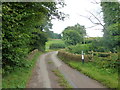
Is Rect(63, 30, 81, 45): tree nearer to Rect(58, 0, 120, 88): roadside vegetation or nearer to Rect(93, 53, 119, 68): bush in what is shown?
Rect(58, 0, 120, 88): roadside vegetation

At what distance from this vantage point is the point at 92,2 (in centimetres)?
1303

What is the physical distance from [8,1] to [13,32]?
1.73 m

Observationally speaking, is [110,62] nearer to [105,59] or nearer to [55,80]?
[105,59]

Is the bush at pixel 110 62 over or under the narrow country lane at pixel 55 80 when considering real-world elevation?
over

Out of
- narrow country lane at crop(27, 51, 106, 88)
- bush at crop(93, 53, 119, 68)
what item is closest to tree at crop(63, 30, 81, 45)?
bush at crop(93, 53, 119, 68)

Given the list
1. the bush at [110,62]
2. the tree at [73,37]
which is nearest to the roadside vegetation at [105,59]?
the bush at [110,62]

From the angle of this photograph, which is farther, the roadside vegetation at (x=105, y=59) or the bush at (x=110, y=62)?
the bush at (x=110, y=62)

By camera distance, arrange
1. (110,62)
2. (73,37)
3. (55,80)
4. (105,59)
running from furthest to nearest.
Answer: (73,37) < (105,59) < (110,62) < (55,80)

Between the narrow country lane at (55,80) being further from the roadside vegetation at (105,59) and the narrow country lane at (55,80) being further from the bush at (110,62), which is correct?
the bush at (110,62)

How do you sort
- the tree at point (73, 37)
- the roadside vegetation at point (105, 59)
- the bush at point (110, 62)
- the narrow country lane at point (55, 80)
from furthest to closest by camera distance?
the tree at point (73, 37), the bush at point (110, 62), the roadside vegetation at point (105, 59), the narrow country lane at point (55, 80)

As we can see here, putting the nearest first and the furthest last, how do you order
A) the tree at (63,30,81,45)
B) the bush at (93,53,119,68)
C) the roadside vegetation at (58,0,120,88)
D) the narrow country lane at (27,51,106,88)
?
the narrow country lane at (27,51,106,88)
the roadside vegetation at (58,0,120,88)
the bush at (93,53,119,68)
the tree at (63,30,81,45)

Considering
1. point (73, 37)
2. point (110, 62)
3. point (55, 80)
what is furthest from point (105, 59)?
point (73, 37)

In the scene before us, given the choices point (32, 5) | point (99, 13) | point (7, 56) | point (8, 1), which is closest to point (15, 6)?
point (8, 1)

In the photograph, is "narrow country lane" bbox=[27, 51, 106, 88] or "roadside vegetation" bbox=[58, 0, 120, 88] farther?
"roadside vegetation" bbox=[58, 0, 120, 88]
